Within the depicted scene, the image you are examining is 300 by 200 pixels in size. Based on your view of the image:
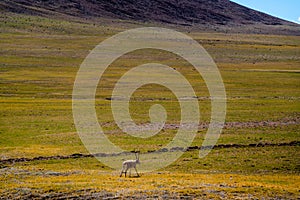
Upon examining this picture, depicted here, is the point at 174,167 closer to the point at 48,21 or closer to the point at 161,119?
the point at 161,119

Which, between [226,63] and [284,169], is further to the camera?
[226,63]

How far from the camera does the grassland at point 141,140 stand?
24.7m

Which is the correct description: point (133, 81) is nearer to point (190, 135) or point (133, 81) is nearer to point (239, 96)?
point (239, 96)

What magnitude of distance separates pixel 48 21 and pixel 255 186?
153 meters

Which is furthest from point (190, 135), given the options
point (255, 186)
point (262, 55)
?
point (262, 55)

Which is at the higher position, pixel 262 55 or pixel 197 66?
pixel 262 55

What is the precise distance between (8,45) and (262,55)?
67333 millimetres

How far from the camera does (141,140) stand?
1542 inches

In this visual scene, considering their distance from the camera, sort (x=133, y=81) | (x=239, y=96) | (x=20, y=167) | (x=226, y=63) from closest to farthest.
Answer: (x=20, y=167) < (x=239, y=96) < (x=133, y=81) < (x=226, y=63)

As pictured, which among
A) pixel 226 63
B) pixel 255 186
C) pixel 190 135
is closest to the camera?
pixel 255 186

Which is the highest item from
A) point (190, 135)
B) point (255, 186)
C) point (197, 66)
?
point (197, 66)

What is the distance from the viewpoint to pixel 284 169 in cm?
3122

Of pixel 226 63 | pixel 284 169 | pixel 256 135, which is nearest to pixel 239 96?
pixel 256 135

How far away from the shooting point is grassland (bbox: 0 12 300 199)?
2473 centimetres
